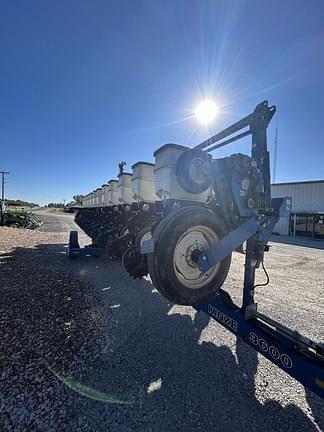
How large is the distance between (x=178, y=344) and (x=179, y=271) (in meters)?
1.42

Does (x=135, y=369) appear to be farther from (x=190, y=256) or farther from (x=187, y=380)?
(x=190, y=256)

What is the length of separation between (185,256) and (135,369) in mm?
1443

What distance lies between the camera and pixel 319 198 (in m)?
21.1

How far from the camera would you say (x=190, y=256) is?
2078mm

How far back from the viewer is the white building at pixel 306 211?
21.2 meters

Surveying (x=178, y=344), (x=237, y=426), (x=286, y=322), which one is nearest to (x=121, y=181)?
(x=178, y=344)

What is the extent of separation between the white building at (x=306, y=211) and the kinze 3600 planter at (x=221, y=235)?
2208cm

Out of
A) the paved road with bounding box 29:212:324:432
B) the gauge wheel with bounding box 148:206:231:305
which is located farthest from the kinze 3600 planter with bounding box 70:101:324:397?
the paved road with bounding box 29:212:324:432

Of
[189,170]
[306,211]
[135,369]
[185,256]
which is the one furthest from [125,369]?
[306,211]

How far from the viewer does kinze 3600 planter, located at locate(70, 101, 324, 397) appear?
1.86m

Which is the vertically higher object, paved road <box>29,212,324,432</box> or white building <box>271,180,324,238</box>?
white building <box>271,180,324,238</box>

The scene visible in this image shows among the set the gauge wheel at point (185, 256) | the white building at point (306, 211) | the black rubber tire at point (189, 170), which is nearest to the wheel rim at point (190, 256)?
the gauge wheel at point (185, 256)

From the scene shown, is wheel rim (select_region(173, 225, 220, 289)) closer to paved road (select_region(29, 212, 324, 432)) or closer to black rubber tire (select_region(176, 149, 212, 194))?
black rubber tire (select_region(176, 149, 212, 194))

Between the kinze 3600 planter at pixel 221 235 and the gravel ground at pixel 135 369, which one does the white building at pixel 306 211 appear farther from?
the kinze 3600 planter at pixel 221 235
